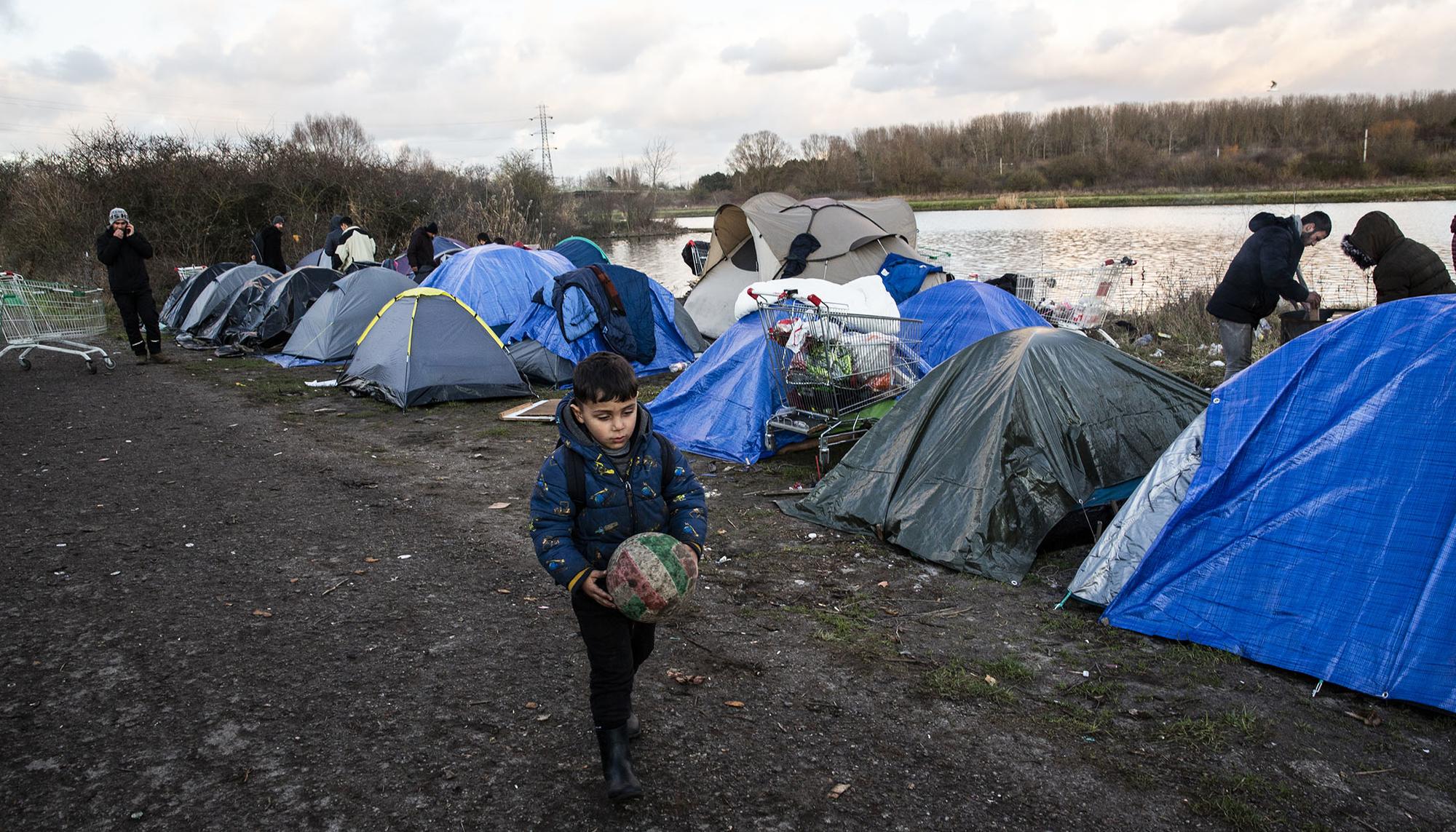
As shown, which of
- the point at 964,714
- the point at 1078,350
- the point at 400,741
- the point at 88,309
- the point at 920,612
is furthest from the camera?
the point at 88,309

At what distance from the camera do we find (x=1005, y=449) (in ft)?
17.6

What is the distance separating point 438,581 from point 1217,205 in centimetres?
4508

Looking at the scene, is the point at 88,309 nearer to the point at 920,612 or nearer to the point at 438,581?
the point at 438,581

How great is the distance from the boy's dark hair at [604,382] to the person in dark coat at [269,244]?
16504 millimetres

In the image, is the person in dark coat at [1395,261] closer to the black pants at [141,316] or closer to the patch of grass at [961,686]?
the patch of grass at [961,686]

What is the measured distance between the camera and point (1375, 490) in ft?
12.5

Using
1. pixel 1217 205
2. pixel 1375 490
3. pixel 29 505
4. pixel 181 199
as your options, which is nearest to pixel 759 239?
pixel 29 505

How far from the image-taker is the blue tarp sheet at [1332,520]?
143 inches

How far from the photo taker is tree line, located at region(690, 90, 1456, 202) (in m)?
45.4

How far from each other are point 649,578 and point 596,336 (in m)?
8.79

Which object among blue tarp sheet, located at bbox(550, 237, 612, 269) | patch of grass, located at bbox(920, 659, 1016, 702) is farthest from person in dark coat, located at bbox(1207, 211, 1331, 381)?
blue tarp sheet, located at bbox(550, 237, 612, 269)

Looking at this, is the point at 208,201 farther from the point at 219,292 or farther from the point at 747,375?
the point at 747,375

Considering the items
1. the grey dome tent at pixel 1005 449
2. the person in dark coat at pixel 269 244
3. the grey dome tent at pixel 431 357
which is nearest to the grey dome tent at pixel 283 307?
the person in dark coat at pixel 269 244

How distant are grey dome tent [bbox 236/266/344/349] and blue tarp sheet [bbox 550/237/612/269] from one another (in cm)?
358
